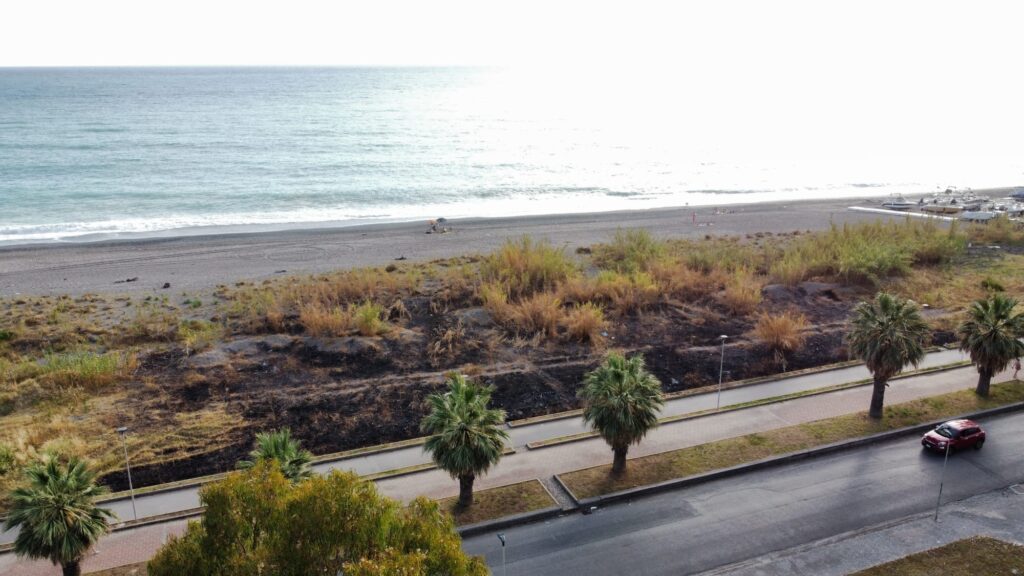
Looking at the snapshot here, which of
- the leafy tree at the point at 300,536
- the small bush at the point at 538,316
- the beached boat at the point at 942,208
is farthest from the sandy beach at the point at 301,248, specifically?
the leafy tree at the point at 300,536

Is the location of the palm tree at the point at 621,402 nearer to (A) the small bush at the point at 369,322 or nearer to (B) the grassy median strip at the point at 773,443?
(B) the grassy median strip at the point at 773,443

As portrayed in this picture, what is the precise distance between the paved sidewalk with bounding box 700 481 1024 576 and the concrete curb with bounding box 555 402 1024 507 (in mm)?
3263

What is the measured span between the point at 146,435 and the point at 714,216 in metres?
51.8

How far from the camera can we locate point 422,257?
46.6 meters

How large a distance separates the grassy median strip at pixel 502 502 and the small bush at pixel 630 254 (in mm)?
19761

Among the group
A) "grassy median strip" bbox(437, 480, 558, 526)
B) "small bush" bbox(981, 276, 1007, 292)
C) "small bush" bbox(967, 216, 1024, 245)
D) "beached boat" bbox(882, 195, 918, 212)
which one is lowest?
"grassy median strip" bbox(437, 480, 558, 526)

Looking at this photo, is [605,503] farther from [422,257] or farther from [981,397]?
[422,257]

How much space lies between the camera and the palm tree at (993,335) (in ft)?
76.2

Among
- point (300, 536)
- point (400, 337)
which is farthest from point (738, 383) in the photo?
point (300, 536)

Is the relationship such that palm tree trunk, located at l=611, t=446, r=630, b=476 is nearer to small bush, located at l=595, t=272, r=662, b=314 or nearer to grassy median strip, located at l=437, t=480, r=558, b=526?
grassy median strip, located at l=437, t=480, r=558, b=526

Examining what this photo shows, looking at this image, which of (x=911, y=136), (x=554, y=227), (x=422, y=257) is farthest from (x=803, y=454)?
(x=911, y=136)

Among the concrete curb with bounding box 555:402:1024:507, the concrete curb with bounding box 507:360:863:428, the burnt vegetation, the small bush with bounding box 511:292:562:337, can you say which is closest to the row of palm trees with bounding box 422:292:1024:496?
the concrete curb with bounding box 555:402:1024:507

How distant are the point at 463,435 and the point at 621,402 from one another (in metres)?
4.33

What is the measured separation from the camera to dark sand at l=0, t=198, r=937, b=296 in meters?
41.6
